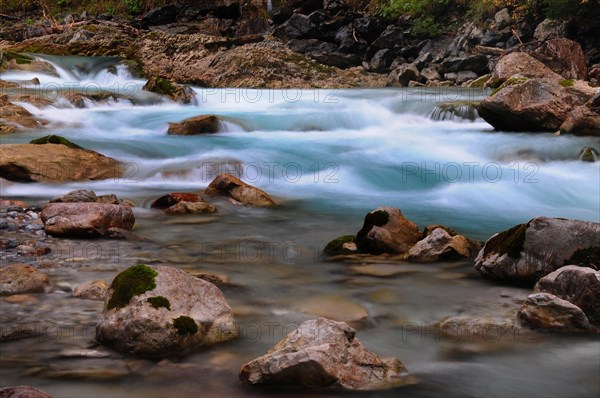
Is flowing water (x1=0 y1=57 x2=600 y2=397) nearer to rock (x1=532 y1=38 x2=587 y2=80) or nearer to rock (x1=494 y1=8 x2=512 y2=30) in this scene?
rock (x1=532 y1=38 x2=587 y2=80)

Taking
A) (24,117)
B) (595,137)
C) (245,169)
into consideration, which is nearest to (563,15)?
(595,137)

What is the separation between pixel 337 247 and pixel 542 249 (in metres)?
2.05

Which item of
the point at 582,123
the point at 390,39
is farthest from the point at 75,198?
the point at 390,39

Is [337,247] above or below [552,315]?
below

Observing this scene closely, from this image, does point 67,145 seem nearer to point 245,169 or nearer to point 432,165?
point 245,169

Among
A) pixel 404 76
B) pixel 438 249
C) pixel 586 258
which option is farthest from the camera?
pixel 404 76

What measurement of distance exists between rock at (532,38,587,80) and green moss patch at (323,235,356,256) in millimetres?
13953

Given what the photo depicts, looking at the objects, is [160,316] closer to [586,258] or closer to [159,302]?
[159,302]

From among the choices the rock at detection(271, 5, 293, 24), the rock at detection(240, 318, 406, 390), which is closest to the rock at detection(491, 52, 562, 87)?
the rock at detection(271, 5, 293, 24)

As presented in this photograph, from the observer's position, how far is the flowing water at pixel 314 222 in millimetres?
3586

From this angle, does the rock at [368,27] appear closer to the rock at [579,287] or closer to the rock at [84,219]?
the rock at [84,219]

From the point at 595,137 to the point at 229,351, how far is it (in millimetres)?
10314

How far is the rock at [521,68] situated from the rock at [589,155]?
6207mm

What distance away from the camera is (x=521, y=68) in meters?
17.5
